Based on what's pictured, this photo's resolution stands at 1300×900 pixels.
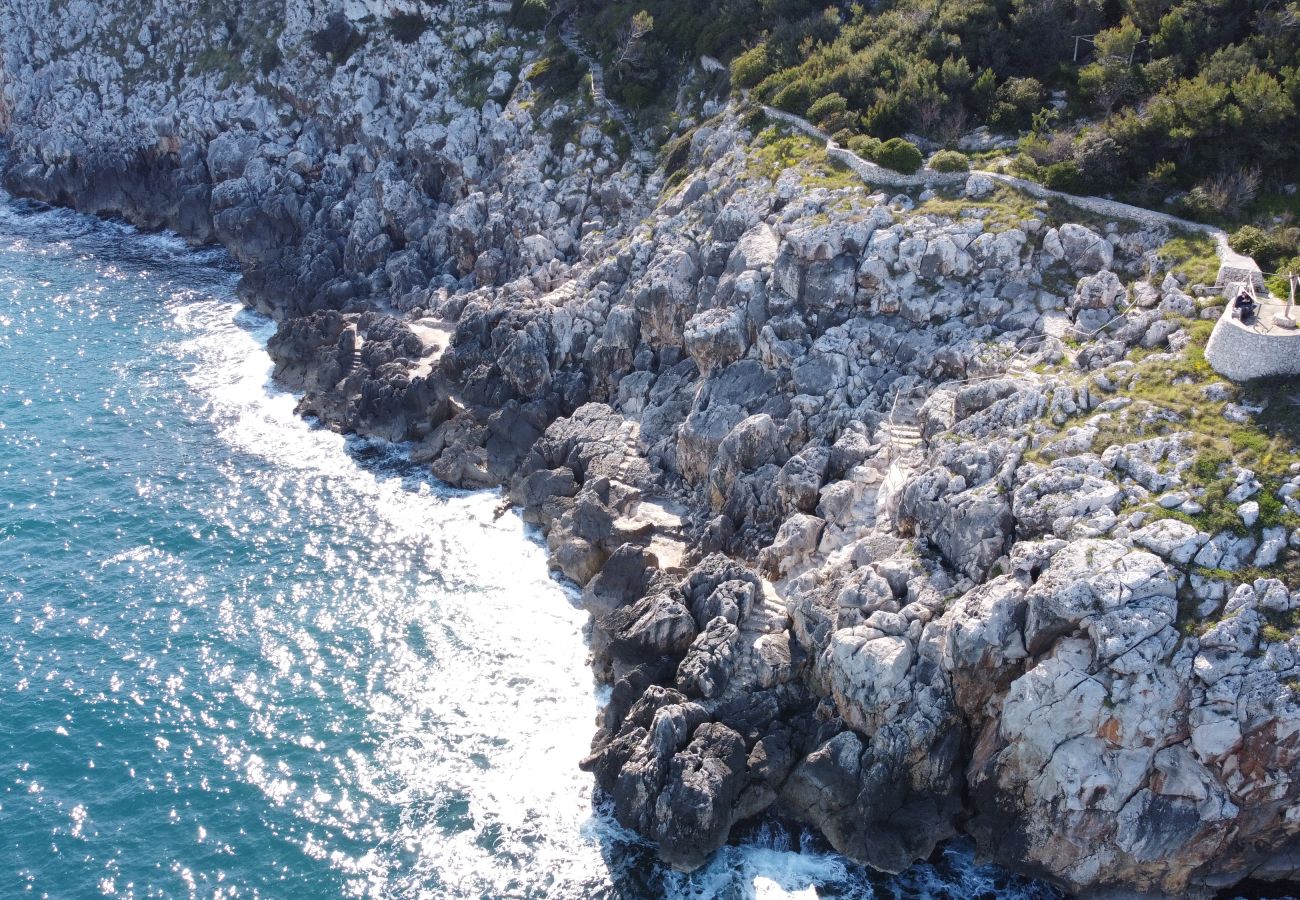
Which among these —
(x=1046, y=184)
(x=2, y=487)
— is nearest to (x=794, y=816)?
(x=1046, y=184)

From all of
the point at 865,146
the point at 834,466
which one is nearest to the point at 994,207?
the point at 865,146

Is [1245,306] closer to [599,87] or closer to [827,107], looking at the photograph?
[827,107]

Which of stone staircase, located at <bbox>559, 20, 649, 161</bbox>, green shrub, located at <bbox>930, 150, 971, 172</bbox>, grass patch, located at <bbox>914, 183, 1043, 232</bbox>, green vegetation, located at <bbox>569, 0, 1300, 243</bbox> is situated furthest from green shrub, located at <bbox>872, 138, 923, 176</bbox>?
stone staircase, located at <bbox>559, 20, 649, 161</bbox>

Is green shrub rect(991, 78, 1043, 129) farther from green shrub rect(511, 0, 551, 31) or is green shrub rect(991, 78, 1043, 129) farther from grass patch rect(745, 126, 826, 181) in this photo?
green shrub rect(511, 0, 551, 31)

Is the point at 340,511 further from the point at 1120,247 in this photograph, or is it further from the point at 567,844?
the point at 1120,247

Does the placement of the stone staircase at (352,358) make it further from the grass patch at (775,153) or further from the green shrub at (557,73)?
the grass patch at (775,153)

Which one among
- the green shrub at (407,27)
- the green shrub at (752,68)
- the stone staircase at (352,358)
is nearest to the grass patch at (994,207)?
the green shrub at (752,68)
